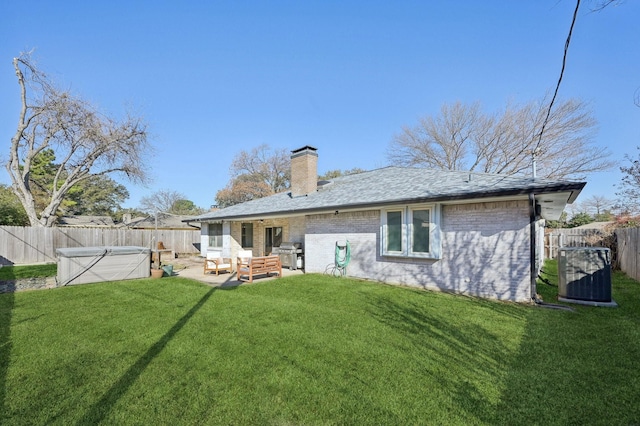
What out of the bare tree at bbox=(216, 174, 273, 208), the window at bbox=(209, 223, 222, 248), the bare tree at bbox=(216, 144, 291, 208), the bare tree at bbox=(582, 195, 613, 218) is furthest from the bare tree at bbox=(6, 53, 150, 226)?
the bare tree at bbox=(582, 195, 613, 218)

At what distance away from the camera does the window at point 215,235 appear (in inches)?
663

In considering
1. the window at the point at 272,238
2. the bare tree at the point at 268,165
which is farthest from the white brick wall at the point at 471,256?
the bare tree at the point at 268,165

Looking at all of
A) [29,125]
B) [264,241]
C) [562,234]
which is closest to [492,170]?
[562,234]

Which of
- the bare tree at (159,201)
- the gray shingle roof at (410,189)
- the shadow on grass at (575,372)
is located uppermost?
the bare tree at (159,201)

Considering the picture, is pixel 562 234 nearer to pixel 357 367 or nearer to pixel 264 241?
pixel 264 241

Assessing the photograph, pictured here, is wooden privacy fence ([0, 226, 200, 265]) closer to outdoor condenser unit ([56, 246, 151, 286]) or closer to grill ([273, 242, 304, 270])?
outdoor condenser unit ([56, 246, 151, 286])

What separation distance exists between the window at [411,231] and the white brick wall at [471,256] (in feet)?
0.86

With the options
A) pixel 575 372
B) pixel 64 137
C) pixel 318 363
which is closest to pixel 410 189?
pixel 575 372

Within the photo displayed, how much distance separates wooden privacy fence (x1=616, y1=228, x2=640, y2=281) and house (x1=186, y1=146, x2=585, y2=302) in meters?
2.93

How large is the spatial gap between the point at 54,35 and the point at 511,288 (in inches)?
669

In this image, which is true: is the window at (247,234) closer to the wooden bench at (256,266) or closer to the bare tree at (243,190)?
the wooden bench at (256,266)

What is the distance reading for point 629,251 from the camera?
10359mm

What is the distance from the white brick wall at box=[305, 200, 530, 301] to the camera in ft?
22.6

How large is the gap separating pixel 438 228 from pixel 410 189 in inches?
65.0
